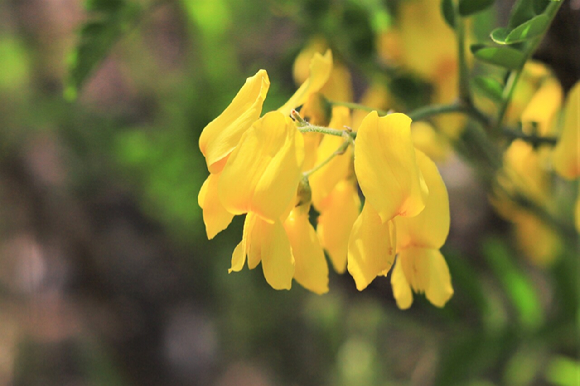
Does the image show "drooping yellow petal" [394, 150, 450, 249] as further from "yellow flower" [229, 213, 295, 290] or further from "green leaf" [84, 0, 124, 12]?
"green leaf" [84, 0, 124, 12]

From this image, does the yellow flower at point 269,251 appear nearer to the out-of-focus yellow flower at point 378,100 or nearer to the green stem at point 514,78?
the green stem at point 514,78

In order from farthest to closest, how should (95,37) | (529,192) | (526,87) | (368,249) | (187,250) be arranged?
(187,250), (529,192), (526,87), (95,37), (368,249)

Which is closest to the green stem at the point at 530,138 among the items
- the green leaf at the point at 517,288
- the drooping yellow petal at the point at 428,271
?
the drooping yellow petal at the point at 428,271

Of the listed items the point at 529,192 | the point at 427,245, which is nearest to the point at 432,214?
the point at 427,245

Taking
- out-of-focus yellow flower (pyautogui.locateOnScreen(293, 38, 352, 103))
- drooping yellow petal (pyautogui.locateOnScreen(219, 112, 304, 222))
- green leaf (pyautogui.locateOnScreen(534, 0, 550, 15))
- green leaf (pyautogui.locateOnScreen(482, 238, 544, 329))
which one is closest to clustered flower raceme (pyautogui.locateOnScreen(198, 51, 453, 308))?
drooping yellow petal (pyautogui.locateOnScreen(219, 112, 304, 222))

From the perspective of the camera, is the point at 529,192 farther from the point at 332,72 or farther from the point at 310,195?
the point at 310,195

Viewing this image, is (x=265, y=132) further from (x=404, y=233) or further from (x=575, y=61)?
(x=575, y=61)

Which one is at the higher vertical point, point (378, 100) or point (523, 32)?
point (523, 32)
